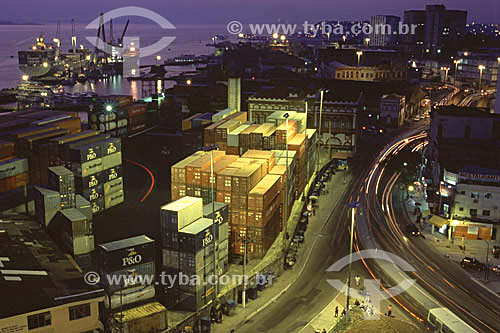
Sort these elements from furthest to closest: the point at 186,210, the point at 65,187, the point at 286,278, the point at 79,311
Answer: the point at 65,187
the point at 286,278
the point at 186,210
the point at 79,311

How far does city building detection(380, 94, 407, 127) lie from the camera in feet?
292

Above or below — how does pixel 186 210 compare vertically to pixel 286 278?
above

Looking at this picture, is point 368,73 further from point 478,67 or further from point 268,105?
point 268,105

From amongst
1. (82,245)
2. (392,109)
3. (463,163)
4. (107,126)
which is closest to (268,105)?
(107,126)

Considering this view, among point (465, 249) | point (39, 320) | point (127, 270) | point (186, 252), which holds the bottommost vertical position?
point (465, 249)

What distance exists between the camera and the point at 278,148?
46.5 metres

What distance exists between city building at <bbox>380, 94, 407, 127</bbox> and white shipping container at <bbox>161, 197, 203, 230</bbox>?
6654 centimetres

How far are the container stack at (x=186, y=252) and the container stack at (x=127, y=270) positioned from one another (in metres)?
1.41

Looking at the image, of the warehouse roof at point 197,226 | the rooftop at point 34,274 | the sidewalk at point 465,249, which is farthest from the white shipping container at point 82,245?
the sidewalk at point 465,249

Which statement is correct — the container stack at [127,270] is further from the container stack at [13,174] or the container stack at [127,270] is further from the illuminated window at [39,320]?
the container stack at [13,174]

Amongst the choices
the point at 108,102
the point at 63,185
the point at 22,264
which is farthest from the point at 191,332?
the point at 108,102

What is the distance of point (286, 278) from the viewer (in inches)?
1366

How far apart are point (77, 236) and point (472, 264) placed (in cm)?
2925

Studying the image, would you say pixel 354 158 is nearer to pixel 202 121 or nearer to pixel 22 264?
pixel 202 121
